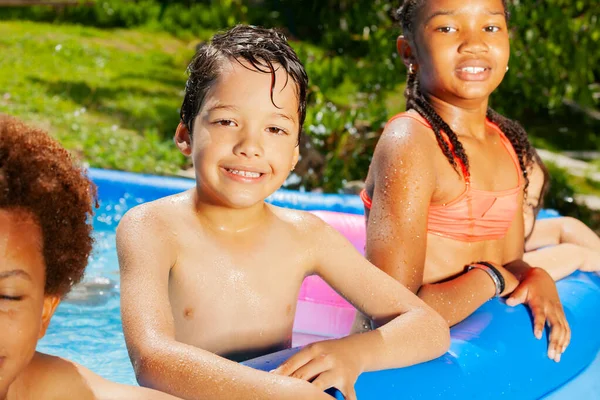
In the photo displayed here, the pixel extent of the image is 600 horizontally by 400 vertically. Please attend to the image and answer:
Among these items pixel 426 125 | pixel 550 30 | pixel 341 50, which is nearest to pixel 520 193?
pixel 426 125

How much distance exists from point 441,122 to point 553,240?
39.0 inches

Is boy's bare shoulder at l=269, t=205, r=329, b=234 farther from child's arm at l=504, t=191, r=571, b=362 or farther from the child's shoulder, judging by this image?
child's arm at l=504, t=191, r=571, b=362

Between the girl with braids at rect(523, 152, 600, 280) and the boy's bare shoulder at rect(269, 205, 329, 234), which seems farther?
the girl with braids at rect(523, 152, 600, 280)

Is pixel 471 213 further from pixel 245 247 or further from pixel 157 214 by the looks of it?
pixel 157 214

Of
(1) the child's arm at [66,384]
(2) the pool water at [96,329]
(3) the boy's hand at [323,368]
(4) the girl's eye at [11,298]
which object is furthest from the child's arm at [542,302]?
(4) the girl's eye at [11,298]

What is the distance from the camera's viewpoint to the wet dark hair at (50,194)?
1.65 metres

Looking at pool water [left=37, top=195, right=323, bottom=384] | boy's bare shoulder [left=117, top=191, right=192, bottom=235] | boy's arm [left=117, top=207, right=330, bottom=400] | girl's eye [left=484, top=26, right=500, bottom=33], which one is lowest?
pool water [left=37, top=195, right=323, bottom=384]

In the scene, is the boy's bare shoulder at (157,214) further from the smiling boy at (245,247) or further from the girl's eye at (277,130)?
the girl's eye at (277,130)

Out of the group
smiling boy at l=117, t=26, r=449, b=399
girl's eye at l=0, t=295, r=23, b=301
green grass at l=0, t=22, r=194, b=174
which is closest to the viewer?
girl's eye at l=0, t=295, r=23, b=301

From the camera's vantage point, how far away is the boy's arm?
80.4 inches

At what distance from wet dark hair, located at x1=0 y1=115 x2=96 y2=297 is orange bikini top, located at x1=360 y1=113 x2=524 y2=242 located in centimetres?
149

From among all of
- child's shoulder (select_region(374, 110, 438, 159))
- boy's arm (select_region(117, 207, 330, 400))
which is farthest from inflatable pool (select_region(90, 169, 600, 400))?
child's shoulder (select_region(374, 110, 438, 159))

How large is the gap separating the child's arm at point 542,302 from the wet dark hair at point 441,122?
24 centimetres

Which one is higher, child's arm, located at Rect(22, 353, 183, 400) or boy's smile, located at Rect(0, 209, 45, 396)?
boy's smile, located at Rect(0, 209, 45, 396)
